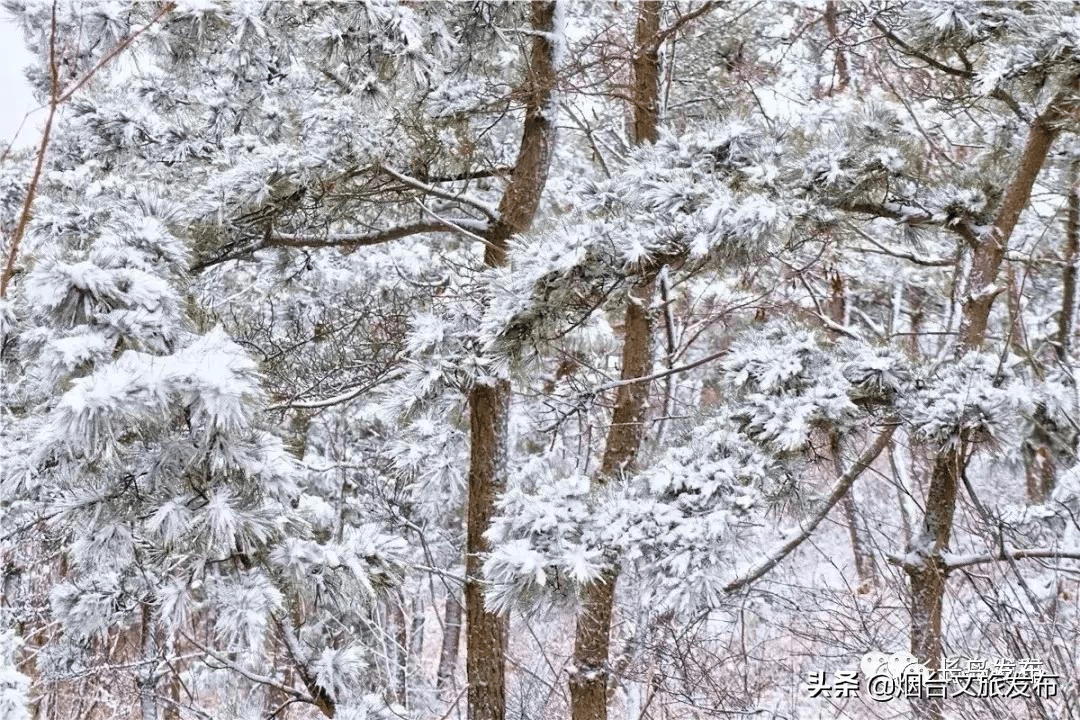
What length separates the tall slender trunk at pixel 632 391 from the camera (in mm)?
4504

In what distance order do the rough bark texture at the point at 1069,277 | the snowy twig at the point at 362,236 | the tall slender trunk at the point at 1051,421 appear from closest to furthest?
the tall slender trunk at the point at 1051,421 < the snowy twig at the point at 362,236 < the rough bark texture at the point at 1069,277

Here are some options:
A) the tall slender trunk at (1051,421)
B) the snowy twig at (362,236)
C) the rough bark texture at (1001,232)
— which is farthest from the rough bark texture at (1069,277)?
the snowy twig at (362,236)

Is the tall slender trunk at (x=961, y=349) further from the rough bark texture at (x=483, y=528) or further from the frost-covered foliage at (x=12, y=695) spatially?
the frost-covered foliage at (x=12, y=695)

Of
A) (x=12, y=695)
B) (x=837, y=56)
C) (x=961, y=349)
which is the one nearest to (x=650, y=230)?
(x=961, y=349)

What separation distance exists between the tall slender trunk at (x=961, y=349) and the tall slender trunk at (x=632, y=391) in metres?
1.72

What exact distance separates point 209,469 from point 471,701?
2478mm

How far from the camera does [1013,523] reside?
3.13m

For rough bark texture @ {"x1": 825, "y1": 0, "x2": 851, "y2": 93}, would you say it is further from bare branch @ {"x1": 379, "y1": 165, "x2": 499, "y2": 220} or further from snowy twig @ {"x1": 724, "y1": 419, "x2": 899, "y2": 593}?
snowy twig @ {"x1": 724, "y1": 419, "x2": 899, "y2": 593}

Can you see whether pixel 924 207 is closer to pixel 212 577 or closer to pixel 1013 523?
pixel 1013 523

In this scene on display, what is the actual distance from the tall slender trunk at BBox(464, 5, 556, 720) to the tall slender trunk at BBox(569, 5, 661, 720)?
1.59ft

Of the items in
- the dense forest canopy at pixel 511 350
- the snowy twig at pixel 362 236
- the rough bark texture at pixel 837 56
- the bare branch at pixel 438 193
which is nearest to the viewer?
the dense forest canopy at pixel 511 350

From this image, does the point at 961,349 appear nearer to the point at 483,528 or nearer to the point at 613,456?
the point at 613,456

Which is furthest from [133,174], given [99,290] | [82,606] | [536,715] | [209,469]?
[536,715]

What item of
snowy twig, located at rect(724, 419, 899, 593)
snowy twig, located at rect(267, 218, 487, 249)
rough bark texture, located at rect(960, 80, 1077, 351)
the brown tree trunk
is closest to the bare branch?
snowy twig, located at rect(267, 218, 487, 249)
